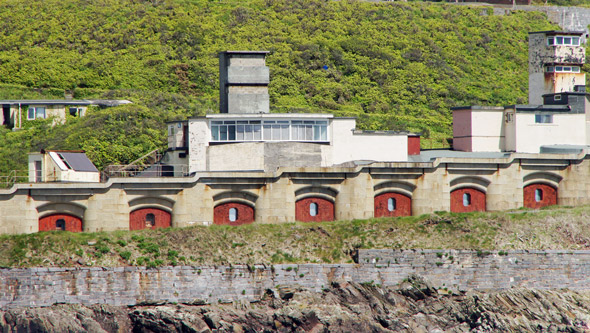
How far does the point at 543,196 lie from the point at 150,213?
26996 millimetres

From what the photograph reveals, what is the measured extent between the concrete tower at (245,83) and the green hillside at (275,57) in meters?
12.4

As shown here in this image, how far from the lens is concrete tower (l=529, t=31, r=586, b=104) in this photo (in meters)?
86.6

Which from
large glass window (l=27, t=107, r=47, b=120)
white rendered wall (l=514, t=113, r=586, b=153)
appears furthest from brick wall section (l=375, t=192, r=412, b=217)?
large glass window (l=27, t=107, r=47, b=120)

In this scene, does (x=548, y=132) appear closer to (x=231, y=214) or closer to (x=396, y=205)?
(x=396, y=205)

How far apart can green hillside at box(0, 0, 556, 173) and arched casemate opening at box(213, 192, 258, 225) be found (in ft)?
64.2

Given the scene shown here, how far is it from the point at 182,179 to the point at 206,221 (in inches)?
121

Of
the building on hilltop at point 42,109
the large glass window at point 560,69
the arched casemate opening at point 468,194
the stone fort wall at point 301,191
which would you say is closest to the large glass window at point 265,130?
the stone fort wall at point 301,191

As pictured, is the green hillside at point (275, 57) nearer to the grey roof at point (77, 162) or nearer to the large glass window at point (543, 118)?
the grey roof at point (77, 162)

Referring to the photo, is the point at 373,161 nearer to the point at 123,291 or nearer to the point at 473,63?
the point at 123,291

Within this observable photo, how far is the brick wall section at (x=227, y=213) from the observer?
229ft

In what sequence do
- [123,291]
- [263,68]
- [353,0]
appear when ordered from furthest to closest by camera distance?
[353,0]
[263,68]
[123,291]

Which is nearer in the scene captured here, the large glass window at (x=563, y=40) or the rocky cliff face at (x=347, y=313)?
the rocky cliff face at (x=347, y=313)

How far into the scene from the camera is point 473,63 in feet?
401

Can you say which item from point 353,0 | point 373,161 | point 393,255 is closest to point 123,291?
point 393,255
